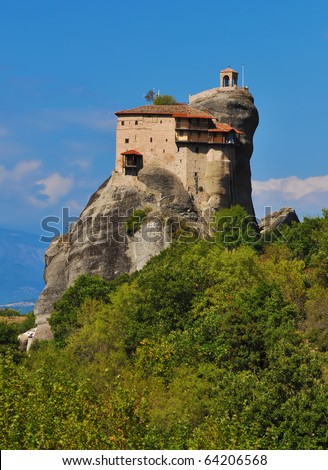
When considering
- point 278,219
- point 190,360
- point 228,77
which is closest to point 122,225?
point 278,219

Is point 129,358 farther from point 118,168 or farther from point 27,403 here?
point 118,168

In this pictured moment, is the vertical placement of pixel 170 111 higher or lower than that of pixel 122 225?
higher

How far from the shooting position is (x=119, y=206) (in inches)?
4321

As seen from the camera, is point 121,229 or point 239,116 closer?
point 121,229

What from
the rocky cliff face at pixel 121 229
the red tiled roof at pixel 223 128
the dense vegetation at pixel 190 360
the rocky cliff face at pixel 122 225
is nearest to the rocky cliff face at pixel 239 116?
the rocky cliff face at pixel 122 225

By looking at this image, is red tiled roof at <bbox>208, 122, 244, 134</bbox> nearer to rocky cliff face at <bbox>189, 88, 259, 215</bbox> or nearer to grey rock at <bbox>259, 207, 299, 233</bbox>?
rocky cliff face at <bbox>189, 88, 259, 215</bbox>

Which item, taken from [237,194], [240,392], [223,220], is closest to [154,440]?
[240,392]

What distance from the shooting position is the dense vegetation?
4522 centimetres

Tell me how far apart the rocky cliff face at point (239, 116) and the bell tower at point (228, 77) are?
1619mm

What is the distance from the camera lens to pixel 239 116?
116062 mm

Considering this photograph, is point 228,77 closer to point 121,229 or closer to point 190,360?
point 121,229

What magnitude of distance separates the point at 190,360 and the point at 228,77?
2334 inches

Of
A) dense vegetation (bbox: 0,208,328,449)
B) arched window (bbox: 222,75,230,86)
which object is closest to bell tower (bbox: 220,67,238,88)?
arched window (bbox: 222,75,230,86)

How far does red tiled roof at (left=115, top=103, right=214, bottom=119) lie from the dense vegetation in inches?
633
